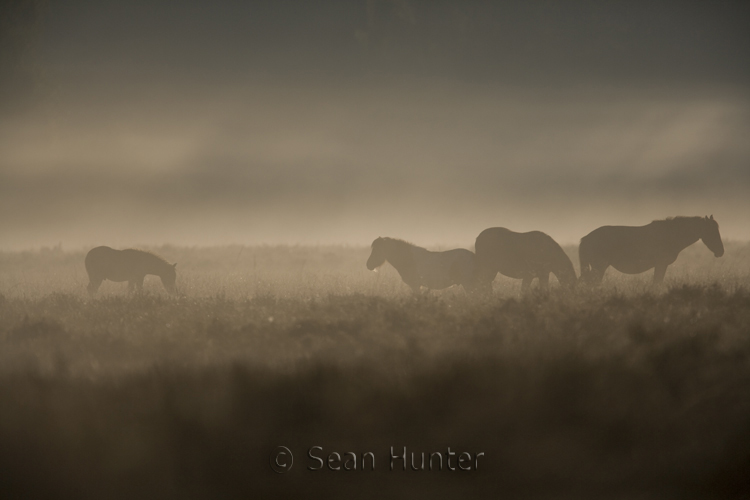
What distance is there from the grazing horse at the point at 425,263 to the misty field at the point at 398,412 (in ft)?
22.5

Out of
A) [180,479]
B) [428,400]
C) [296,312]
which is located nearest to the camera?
[180,479]

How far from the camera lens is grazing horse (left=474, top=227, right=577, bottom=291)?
519 inches

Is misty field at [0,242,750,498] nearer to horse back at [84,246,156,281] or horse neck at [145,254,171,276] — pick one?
horse neck at [145,254,171,276]

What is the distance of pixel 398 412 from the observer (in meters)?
5.45

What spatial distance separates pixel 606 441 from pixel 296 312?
16.5ft

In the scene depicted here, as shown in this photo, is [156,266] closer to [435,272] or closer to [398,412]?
[435,272]

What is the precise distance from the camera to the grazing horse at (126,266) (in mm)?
16656

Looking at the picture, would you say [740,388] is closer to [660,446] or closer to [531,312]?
[660,446]

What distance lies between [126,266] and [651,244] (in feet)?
51.2

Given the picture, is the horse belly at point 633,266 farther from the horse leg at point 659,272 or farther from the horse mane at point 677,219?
the horse mane at point 677,219

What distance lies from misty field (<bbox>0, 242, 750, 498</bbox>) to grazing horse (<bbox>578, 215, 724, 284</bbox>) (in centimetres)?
624

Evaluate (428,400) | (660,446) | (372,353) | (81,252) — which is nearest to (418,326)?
(372,353)

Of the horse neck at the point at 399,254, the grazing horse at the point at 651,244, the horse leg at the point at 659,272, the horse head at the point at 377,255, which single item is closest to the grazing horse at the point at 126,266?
the horse head at the point at 377,255

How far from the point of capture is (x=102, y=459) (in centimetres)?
511
